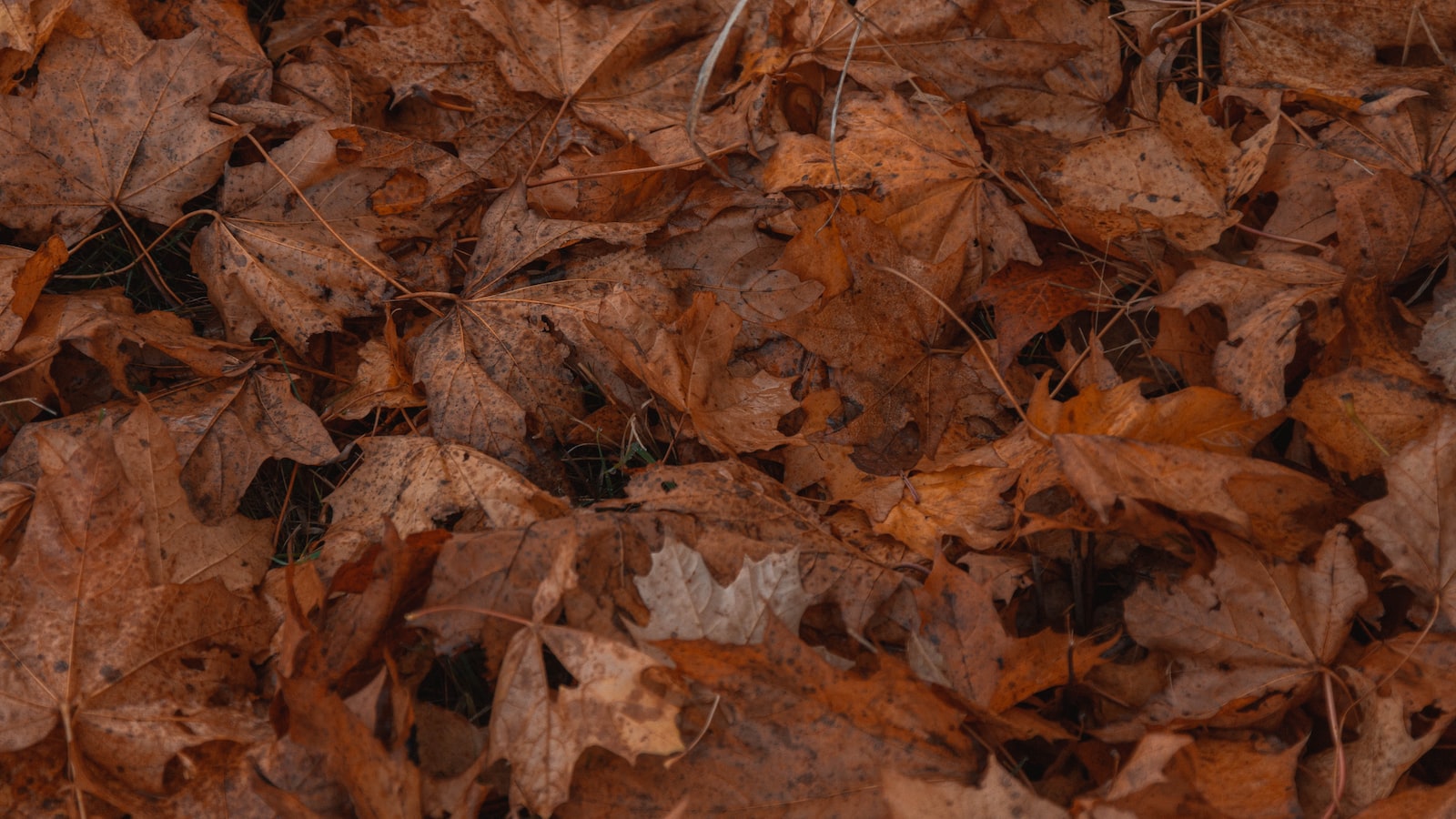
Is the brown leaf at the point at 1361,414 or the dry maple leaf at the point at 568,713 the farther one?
the brown leaf at the point at 1361,414

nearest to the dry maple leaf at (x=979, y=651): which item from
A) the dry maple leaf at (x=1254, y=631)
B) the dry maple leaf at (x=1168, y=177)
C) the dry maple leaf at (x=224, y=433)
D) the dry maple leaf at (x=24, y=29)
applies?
the dry maple leaf at (x=1254, y=631)

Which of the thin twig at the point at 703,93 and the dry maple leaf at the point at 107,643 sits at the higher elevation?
the thin twig at the point at 703,93

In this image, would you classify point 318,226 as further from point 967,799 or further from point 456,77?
point 967,799

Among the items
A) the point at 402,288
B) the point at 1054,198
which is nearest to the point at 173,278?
the point at 402,288

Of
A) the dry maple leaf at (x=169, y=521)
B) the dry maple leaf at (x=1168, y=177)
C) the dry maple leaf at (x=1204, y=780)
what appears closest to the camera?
the dry maple leaf at (x=1204, y=780)

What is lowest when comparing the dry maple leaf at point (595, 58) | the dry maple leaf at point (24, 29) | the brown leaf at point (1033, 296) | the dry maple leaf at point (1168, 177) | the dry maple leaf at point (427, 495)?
the dry maple leaf at point (427, 495)

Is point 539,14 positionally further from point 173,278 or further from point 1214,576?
point 1214,576

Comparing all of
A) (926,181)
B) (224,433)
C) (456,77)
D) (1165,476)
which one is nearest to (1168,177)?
(926,181)

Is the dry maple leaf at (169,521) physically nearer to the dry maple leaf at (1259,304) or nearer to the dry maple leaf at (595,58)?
the dry maple leaf at (595,58)
